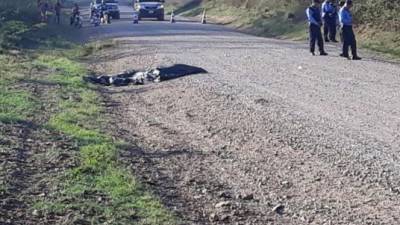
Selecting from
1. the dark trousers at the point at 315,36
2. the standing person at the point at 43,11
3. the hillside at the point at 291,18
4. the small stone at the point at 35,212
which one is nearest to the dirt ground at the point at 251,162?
the small stone at the point at 35,212

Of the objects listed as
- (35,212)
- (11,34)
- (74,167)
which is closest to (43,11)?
(11,34)

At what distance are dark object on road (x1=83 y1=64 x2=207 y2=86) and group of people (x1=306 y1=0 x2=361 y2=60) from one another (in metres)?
→ 4.73

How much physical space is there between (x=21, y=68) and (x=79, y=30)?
1033 inches

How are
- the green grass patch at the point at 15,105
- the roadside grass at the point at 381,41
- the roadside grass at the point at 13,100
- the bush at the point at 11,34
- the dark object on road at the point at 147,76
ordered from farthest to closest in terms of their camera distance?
the bush at the point at 11,34 < the roadside grass at the point at 381,41 < the dark object on road at the point at 147,76 < the roadside grass at the point at 13,100 < the green grass patch at the point at 15,105

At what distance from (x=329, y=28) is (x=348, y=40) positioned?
20.6ft

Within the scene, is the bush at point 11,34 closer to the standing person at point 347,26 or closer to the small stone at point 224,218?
the standing person at point 347,26

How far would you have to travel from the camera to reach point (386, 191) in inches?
353

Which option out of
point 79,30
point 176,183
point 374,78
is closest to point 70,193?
point 176,183

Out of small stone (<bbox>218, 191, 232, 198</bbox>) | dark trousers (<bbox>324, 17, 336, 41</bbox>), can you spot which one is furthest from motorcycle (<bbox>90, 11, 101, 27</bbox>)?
small stone (<bbox>218, 191, 232, 198</bbox>)

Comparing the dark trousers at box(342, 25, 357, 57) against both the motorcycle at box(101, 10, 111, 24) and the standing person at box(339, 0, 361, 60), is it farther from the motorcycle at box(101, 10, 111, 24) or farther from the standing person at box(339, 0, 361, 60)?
the motorcycle at box(101, 10, 111, 24)

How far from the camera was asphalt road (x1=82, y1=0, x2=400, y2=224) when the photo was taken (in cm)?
884

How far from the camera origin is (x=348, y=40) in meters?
24.2

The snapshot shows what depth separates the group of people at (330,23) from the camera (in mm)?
23891

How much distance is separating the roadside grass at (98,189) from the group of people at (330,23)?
11.0 metres
